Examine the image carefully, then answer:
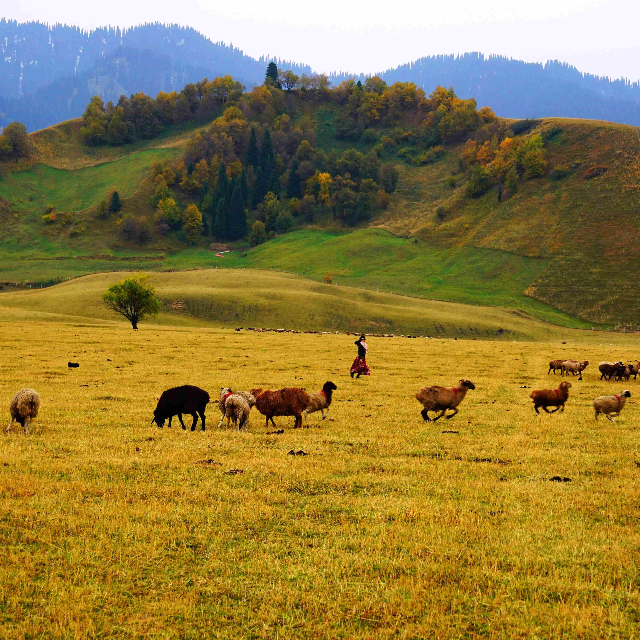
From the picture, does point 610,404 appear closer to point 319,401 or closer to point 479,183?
point 319,401

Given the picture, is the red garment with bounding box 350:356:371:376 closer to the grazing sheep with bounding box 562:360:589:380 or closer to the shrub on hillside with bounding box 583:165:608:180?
the grazing sheep with bounding box 562:360:589:380

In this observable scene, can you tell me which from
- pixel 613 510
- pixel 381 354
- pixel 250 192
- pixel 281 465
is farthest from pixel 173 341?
pixel 250 192

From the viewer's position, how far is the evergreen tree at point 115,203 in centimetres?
17625

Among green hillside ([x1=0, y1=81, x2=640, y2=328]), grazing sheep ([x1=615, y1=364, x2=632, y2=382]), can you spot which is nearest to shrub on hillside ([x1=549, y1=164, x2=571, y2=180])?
green hillside ([x1=0, y1=81, x2=640, y2=328])

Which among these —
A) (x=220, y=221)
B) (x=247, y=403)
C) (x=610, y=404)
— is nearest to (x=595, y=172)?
(x=220, y=221)

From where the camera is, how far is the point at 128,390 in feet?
88.3

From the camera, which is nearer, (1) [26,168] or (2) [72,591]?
(2) [72,591]

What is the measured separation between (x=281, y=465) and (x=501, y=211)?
493ft

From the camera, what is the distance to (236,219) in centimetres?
18225

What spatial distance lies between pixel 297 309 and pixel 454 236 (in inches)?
3151

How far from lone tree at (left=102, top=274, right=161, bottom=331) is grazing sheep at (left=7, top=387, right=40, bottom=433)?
50.0 m

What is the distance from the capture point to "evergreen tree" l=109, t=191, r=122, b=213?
176250 mm

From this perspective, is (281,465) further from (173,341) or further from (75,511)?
(173,341)

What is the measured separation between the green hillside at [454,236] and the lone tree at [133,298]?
61.6 metres
